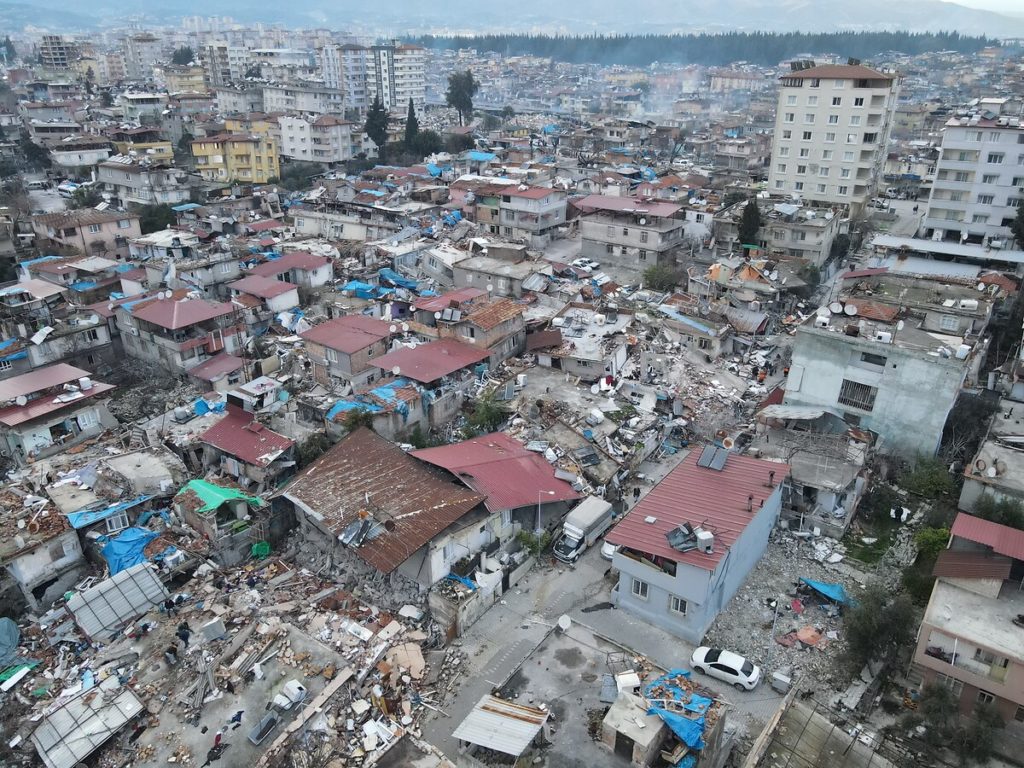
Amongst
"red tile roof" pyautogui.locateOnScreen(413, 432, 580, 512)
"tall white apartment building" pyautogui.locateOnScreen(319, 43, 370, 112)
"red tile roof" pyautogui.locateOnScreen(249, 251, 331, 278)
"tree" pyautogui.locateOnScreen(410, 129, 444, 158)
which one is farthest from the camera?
"tall white apartment building" pyautogui.locateOnScreen(319, 43, 370, 112)

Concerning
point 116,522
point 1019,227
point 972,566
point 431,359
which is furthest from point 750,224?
point 116,522

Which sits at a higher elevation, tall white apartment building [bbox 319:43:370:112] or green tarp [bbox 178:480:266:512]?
tall white apartment building [bbox 319:43:370:112]

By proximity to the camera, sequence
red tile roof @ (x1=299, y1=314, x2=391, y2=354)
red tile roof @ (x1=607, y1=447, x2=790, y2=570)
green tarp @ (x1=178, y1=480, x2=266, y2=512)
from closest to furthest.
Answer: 1. red tile roof @ (x1=607, y1=447, x2=790, y2=570)
2. green tarp @ (x1=178, y1=480, x2=266, y2=512)
3. red tile roof @ (x1=299, y1=314, x2=391, y2=354)

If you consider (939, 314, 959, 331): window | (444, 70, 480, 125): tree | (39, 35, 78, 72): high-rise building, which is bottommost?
(939, 314, 959, 331): window

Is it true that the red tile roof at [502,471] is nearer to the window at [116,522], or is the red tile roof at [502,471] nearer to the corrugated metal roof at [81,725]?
the window at [116,522]

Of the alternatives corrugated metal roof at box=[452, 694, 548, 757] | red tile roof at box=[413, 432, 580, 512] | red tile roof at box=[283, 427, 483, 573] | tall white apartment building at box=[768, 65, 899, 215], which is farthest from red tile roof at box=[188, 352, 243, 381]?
tall white apartment building at box=[768, 65, 899, 215]

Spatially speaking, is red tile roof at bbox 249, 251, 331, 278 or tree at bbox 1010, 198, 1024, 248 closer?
red tile roof at bbox 249, 251, 331, 278

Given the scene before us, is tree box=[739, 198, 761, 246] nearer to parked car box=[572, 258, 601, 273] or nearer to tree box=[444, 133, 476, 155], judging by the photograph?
parked car box=[572, 258, 601, 273]
